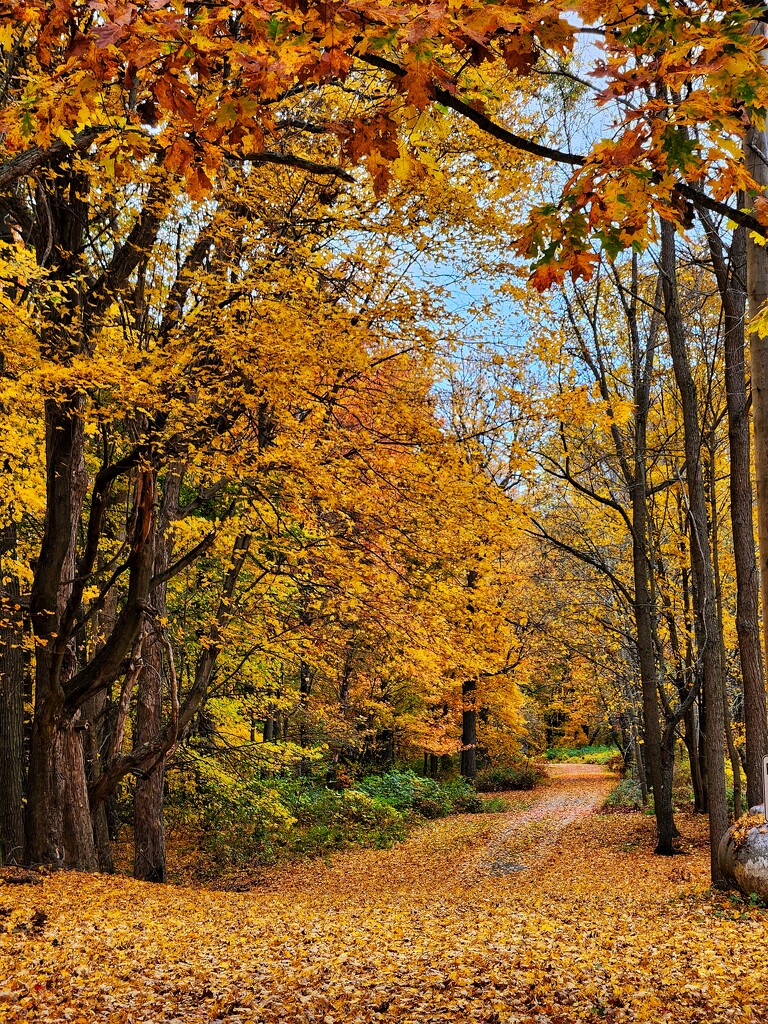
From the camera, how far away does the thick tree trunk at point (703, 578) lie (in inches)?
328

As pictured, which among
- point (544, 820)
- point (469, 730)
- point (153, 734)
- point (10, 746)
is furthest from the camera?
point (469, 730)

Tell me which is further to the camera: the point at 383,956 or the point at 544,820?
the point at 544,820

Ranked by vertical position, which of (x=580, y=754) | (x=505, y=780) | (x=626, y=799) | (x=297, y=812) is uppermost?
(x=297, y=812)

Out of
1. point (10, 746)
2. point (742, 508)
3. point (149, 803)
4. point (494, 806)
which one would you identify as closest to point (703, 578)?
point (742, 508)

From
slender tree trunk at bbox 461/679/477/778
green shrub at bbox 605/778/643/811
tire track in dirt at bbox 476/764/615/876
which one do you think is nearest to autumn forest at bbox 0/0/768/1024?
tire track in dirt at bbox 476/764/615/876

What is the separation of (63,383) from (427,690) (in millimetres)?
16237

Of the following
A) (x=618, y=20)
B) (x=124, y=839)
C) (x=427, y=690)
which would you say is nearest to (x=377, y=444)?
(x=618, y=20)

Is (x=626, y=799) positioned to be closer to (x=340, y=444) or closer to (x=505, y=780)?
(x=505, y=780)

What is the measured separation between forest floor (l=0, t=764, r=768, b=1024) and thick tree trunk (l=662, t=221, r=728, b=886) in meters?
0.93

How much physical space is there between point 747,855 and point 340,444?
225 inches

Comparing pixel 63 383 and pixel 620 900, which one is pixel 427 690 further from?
pixel 63 383

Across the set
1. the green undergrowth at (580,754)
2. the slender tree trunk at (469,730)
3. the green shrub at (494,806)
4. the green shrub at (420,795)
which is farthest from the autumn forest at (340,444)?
the green undergrowth at (580,754)

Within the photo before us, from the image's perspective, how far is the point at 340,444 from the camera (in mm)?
7848

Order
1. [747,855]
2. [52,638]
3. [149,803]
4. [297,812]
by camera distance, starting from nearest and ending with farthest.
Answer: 1. [747,855]
2. [52,638]
3. [149,803]
4. [297,812]
